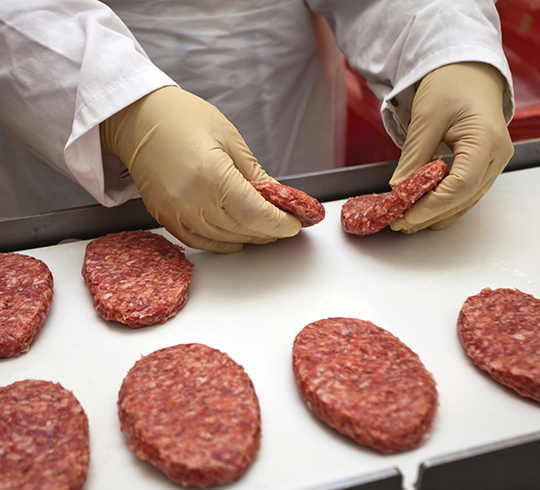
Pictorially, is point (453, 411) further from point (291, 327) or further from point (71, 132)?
point (71, 132)

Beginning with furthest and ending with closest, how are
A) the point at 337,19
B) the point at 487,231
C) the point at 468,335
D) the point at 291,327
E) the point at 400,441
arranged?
the point at 337,19, the point at 487,231, the point at 291,327, the point at 468,335, the point at 400,441

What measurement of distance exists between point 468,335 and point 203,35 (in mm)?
1617

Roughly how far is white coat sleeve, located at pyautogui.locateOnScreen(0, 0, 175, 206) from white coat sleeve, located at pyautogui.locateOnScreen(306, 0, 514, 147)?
0.91 m

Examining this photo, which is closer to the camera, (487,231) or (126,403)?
(126,403)

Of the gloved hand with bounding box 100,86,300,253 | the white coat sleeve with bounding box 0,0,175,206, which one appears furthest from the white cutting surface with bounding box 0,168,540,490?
the white coat sleeve with bounding box 0,0,175,206

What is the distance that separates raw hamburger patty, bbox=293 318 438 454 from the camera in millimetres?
985

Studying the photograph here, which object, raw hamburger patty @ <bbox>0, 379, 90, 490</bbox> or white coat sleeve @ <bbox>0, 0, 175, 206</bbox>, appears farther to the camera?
white coat sleeve @ <bbox>0, 0, 175, 206</bbox>

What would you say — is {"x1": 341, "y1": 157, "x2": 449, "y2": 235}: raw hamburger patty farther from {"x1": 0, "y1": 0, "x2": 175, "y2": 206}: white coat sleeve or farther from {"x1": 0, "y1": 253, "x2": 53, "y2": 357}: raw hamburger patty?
{"x1": 0, "y1": 253, "x2": 53, "y2": 357}: raw hamburger patty

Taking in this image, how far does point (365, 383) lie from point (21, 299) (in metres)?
0.99

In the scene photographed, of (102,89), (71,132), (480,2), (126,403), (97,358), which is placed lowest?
(97,358)

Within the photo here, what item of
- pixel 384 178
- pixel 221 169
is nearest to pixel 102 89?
pixel 221 169

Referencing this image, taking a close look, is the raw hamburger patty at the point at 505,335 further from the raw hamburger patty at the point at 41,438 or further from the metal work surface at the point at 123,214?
the raw hamburger patty at the point at 41,438

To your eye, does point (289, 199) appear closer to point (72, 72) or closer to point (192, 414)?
point (192, 414)

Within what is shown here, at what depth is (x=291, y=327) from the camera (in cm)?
136
